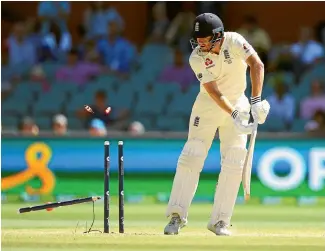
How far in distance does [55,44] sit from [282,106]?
4.01 metres

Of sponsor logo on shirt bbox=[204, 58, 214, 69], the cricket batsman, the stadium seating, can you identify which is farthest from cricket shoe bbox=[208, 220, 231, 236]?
the stadium seating

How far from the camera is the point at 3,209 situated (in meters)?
10.6

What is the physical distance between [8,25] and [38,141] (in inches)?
203

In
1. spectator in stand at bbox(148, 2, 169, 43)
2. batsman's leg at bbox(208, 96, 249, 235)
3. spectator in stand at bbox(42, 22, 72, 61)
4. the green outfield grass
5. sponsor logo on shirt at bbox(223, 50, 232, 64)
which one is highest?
spectator in stand at bbox(148, 2, 169, 43)

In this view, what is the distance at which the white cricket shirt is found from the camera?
24.6ft

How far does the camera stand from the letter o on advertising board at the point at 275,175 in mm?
12000

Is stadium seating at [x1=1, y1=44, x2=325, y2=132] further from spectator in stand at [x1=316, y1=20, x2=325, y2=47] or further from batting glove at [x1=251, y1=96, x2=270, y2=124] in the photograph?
batting glove at [x1=251, y1=96, x2=270, y2=124]

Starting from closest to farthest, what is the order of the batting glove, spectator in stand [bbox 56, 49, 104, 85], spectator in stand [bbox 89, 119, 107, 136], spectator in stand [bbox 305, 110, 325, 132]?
the batting glove
spectator in stand [bbox 89, 119, 107, 136]
spectator in stand [bbox 305, 110, 325, 132]
spectator in stand [bbox 56, 49, 104, 85]

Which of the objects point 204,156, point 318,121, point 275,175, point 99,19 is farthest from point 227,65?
point 99,19

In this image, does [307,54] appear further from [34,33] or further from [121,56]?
[34,33]

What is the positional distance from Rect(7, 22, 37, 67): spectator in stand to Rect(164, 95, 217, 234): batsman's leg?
27.3 ft

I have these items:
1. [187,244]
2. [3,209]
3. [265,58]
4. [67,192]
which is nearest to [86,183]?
[67,192]

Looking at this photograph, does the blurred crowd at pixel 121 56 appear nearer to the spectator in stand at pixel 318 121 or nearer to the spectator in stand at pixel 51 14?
the spectator in stand at pixel 51 14

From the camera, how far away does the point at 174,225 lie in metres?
7.55
